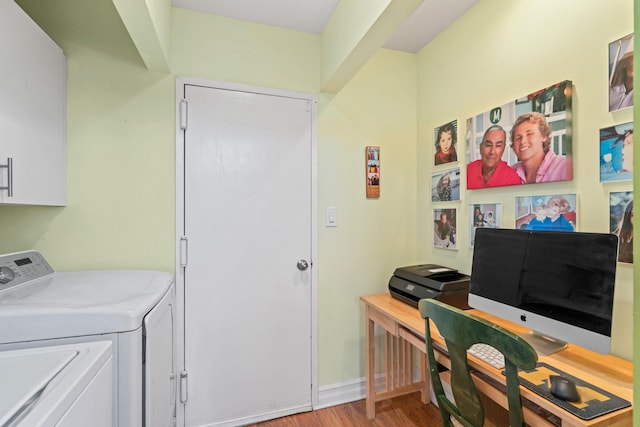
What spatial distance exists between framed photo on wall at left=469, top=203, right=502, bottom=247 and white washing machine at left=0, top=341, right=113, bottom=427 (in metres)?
1.74

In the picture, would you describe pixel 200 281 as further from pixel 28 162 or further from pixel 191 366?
pixel 28 162

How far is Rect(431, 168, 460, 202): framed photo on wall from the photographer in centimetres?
196

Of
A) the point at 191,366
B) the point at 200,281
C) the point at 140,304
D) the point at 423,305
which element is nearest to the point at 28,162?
the point at 140,304

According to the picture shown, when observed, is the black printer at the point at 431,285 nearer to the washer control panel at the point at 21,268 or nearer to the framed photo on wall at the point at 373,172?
the framed photo on wall at the point at 373,172

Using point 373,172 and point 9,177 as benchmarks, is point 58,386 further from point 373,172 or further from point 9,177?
point 373,172

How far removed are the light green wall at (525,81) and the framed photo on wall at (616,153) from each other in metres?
0.03

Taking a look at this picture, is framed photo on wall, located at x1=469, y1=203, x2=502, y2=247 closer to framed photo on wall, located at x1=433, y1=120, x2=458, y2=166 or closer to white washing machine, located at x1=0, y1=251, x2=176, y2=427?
framed photo on wall, located at x1=433, y1=120, x2=458, y2=166

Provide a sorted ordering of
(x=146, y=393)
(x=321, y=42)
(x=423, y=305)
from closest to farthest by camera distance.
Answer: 1. (x=146, y=393)
2. (x=423, y=305)
3. (x=321, y=42)

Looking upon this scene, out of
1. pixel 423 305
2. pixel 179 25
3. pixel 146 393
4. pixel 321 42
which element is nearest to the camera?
pixel 146 393

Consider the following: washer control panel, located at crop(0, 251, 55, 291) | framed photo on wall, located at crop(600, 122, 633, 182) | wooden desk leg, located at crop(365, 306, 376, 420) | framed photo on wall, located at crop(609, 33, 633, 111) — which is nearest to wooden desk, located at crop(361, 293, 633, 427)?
wooden desk leg, located at crop(365, 306, 376, 420)

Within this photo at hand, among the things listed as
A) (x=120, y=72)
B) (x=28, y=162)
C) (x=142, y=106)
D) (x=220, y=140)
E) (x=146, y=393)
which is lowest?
(x=146, y=393)

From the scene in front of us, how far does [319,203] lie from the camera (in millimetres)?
2076

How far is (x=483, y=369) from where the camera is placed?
42.9 inches

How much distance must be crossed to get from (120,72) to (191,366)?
1.74 metres
